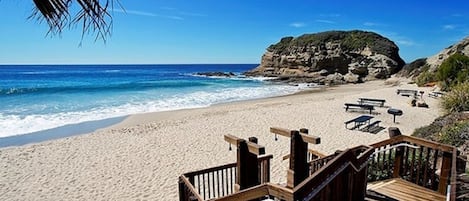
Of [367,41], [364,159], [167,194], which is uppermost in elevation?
[367,41]

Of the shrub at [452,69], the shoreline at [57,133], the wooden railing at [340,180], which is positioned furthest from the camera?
the shrub at [452,69]

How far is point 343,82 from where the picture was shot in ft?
158

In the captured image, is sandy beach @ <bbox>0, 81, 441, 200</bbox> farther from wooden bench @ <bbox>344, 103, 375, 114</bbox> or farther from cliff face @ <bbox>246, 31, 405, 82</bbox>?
cliff face @ <bbox>246, 31, 405, 82</bbox>

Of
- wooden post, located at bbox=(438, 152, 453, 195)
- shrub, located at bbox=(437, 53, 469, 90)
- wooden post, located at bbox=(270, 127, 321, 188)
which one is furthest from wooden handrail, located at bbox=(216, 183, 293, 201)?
shrub, located at bbox=(437, 53, 469, 90)

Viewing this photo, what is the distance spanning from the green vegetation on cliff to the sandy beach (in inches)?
1723

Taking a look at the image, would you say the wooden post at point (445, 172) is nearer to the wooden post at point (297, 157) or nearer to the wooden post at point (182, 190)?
the wooden post at point (297, 157)

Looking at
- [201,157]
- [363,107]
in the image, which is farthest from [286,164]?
[363,107]

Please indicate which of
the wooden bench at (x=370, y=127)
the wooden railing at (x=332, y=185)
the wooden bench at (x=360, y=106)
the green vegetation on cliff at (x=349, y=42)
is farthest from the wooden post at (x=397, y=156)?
the green vegetation on cliff at (x=349, y=42)

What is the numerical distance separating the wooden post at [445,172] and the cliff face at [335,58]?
4554cm

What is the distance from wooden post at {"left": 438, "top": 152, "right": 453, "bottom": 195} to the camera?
15.9 feet

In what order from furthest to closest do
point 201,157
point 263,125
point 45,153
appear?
point 263,125 < point 45,153 < point 201,157

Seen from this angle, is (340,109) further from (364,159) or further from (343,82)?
Answer: (343,82)

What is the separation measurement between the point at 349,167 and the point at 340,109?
1615 centimetres

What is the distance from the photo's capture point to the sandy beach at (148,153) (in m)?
8.21
